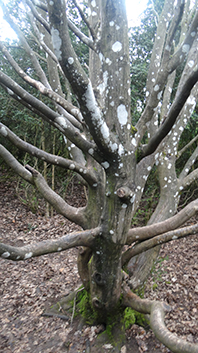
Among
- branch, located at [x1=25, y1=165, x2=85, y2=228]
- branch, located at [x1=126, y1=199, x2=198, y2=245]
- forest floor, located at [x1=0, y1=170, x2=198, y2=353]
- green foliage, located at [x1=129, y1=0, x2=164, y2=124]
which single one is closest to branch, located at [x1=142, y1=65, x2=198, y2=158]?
branch, located at [x1=126, y1=199, x2=198, y2=245]

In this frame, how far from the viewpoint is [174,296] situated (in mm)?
3918

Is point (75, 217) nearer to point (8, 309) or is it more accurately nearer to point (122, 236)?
point (122, 236)

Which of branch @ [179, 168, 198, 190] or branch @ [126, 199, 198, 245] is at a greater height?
branch @ [179, 168, 198, 190]

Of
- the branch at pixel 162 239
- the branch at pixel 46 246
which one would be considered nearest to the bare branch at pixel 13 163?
the branch at pixel 46 246

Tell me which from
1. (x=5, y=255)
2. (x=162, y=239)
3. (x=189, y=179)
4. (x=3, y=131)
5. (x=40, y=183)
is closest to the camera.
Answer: (x=5, y=255)

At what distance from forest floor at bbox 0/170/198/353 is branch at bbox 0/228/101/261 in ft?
4.62

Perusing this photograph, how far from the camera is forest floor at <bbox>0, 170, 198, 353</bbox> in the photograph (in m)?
2.92

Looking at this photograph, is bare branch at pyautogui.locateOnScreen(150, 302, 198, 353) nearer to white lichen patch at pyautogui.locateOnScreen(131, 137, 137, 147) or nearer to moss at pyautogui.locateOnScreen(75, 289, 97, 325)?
moss at pyautogui.locateOnScreen(75, 289, 97, 325)

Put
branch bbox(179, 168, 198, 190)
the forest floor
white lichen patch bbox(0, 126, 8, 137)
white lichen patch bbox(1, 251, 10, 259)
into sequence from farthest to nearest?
branch bbox(179, 168, 198, 190) → the forest floor → white lichen patch bbox(0, 126, 8, 137) → white lichen patch bbox(1, 251, 10, 259)

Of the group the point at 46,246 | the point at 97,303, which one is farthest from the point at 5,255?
the point at 97,303

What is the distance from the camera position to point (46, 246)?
2.15m

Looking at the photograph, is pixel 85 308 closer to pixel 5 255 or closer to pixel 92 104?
pixel 5 255

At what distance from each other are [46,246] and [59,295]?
219 cm

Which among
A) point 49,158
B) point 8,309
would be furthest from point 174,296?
point 49,158
